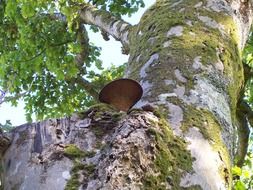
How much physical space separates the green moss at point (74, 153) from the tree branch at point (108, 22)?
2.45m

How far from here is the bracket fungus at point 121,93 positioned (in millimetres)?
1849

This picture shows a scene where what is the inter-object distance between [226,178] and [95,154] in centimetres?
53

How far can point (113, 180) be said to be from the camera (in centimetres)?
138

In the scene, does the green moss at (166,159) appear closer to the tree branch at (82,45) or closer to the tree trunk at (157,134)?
the tree trunk at (157,134)

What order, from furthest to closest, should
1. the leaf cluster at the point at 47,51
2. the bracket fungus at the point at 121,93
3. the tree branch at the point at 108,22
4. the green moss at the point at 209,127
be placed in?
the leaf cluster at the point at 47,51 < the tree branch at the point at 108,22 < the bracket fungus at the point at 121,93 < the green moss at the point at 209,127

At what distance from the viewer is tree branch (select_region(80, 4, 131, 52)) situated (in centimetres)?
407

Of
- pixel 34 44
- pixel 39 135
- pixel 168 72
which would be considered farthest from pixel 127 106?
pixel 34 44

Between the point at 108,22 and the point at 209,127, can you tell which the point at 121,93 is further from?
the point at 108,22

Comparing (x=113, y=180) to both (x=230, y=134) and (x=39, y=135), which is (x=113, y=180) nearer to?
(x=39, y=135)

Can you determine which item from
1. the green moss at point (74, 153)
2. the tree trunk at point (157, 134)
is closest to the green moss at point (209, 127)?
the tree trunk at point (157, 134)

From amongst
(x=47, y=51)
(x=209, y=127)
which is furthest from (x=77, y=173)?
(x=47, y=51)

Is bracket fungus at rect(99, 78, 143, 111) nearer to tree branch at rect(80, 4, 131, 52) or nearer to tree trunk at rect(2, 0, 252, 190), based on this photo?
tree trunk at rect(2, 0, 252, 190)

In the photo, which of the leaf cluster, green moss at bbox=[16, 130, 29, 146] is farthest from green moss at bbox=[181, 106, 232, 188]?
the leaf cluster

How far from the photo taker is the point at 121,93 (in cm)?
187
